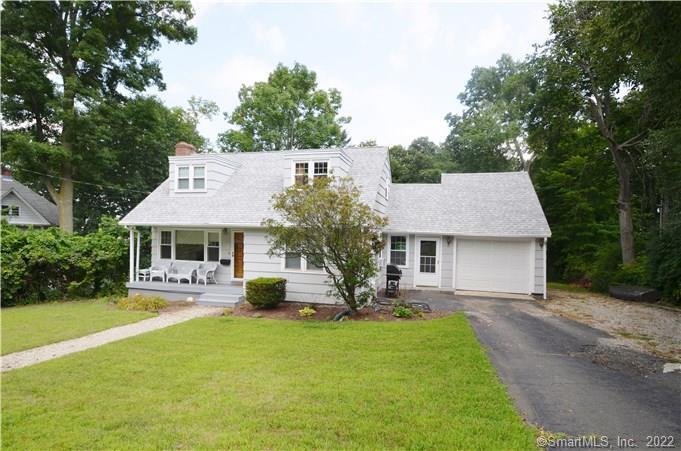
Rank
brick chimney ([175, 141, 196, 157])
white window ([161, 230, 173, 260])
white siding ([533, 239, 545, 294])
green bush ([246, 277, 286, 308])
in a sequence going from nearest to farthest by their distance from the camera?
1. green bush ([246, 277, 286, 308])
2. white siding ([533, 239, 545, 294])
3. white window ([161, 230, 173, 260])
4. brick chimney ([175, 141, 196, 157])

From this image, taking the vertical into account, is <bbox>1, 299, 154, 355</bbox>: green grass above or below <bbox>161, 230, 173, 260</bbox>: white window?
below

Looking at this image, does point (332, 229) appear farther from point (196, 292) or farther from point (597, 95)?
point (597, 95)

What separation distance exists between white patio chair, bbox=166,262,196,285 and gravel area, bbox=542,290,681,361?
1290 centimetres

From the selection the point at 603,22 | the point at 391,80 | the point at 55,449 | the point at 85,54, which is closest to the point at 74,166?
the point at 85,54

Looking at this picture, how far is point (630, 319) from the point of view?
31.6 feet

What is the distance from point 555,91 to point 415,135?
1905 cm

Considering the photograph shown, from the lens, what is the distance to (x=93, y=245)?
1389 centimetres

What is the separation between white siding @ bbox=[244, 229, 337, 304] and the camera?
38.8ft

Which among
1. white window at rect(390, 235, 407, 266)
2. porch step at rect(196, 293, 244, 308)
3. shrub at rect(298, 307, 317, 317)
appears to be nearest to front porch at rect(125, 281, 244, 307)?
porch step at rect(196, 293, 244, 308)

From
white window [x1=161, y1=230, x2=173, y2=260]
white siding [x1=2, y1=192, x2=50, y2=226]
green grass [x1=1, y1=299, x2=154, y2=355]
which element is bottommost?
green grass [x1=1, y1=299, x2=154, y2=355]

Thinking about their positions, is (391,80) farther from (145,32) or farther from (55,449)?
(55,449)

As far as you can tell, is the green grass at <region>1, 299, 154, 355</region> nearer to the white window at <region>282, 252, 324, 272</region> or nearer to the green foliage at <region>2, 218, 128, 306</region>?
the green foliage at <region>2, 218, 128, 306</region>

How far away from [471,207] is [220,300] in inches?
441

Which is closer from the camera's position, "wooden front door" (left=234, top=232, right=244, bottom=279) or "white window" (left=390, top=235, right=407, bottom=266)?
"wooden front door" (left=234, top=232, right=244, bottom=279)
